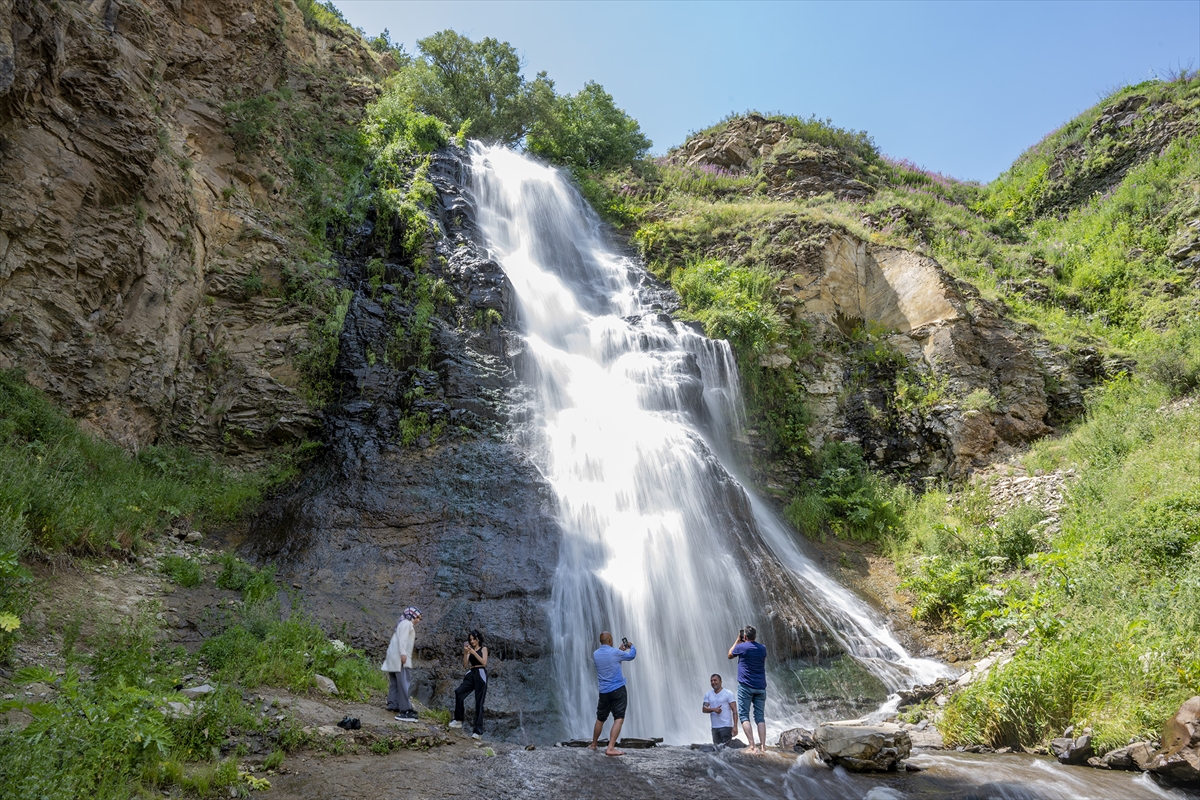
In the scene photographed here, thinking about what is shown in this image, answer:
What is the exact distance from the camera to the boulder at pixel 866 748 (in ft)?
21.5

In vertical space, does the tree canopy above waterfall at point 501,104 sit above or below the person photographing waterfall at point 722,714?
above

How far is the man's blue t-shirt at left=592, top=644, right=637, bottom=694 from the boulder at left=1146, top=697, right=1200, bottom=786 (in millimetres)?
5043

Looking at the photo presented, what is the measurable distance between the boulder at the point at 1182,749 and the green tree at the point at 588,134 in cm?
2366

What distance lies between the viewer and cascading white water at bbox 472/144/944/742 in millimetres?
10008

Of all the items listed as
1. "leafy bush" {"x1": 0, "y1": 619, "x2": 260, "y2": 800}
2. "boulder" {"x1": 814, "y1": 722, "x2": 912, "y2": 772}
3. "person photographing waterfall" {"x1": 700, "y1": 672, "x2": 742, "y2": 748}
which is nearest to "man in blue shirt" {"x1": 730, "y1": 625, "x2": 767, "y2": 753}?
"person photographing waterfall" {"x1": 700, "y1": 672, "x2": 742, "y2": 748}

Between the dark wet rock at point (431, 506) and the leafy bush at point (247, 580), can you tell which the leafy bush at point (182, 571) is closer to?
the leafy bush at point (247, 580)

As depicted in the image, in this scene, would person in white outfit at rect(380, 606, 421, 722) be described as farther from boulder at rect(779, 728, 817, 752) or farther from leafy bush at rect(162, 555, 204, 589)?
boulder at rect(779, 728, 817, 752)

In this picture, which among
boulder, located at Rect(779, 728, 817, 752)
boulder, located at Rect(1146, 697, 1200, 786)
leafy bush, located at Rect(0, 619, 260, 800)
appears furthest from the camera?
boulder, located at Rect(779, 728, 817, 752)

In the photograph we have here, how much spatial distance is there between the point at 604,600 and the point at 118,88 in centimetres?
1206

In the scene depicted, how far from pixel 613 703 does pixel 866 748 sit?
268 cm

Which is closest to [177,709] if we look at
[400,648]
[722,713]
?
[400,648]

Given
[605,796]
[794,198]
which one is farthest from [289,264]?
[794,198]

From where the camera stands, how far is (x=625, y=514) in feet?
40.3

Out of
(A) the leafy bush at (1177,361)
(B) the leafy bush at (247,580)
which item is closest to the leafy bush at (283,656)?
(B) the leafy bush at (247,580)
